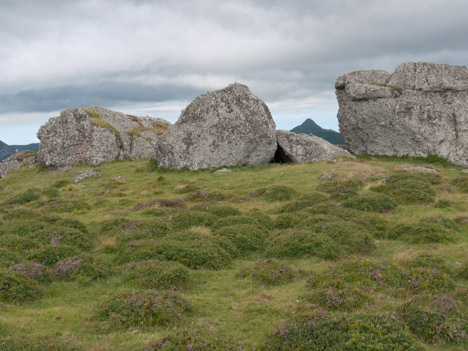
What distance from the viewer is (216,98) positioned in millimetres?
43406

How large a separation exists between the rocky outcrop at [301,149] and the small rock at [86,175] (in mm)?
21032

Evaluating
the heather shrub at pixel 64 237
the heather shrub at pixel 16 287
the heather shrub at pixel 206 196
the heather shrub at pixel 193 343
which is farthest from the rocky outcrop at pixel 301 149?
the heather shrub at pixel 193 343

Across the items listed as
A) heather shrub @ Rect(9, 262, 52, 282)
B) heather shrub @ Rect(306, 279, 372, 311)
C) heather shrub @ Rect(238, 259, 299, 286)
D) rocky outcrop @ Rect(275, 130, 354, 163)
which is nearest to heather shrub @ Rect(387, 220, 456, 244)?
heather shrub @ Rect(238, 259, 299, 286)

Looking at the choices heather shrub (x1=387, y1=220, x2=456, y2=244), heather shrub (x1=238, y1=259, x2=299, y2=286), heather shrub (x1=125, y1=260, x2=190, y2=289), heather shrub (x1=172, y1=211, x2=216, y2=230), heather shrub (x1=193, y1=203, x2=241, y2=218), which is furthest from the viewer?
heather shrub (x1=193, y1=203, x2=241, y2=218)

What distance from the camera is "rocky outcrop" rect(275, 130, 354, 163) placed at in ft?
142

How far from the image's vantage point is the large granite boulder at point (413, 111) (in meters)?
43.2

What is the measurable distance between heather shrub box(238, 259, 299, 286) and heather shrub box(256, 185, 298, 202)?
12.6m

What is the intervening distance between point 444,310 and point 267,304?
520 centimetres

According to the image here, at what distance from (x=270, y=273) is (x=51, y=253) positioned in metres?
9.79

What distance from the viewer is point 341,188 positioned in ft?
96.3

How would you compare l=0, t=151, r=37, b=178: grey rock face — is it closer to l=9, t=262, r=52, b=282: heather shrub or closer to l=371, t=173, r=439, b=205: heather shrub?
l=9, t=262, r=52, b=282: heather shrub

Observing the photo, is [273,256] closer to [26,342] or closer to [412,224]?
[412,224]

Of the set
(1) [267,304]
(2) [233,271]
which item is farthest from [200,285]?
(1) [267,304]

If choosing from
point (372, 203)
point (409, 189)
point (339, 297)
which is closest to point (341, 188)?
point (372, 203)
